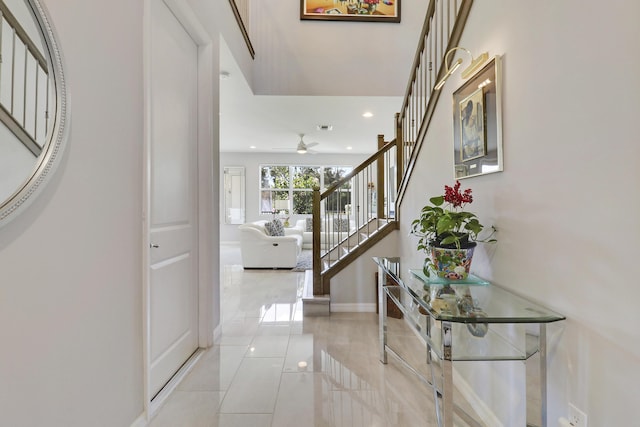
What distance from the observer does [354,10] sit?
3918 millimetres

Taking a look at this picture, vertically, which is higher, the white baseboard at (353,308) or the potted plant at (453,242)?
the potted plant at (453,242)

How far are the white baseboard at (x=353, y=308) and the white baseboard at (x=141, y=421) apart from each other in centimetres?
199

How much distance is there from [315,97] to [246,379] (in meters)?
3.40

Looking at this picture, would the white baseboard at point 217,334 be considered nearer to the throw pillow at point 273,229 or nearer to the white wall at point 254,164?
the throw pillow at point 273,229

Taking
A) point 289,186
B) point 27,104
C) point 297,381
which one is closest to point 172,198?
point 27,104

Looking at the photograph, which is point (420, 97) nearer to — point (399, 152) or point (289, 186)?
point (399, 152)

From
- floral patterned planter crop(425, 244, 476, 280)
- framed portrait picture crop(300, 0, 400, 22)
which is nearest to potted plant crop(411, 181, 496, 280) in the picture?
floral patterned planter crop(425, 244, 476, 280)

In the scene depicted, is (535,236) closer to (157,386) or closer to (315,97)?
(157,386)

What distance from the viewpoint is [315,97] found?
4016 mm

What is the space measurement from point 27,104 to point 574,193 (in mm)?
1801

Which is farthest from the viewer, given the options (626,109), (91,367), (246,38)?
(246,38)

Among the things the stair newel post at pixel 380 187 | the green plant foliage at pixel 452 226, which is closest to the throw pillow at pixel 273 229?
the stair newel post at pixel 380 187

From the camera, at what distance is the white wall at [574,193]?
85cm

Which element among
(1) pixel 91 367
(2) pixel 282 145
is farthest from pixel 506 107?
(2) pixel 282 145
